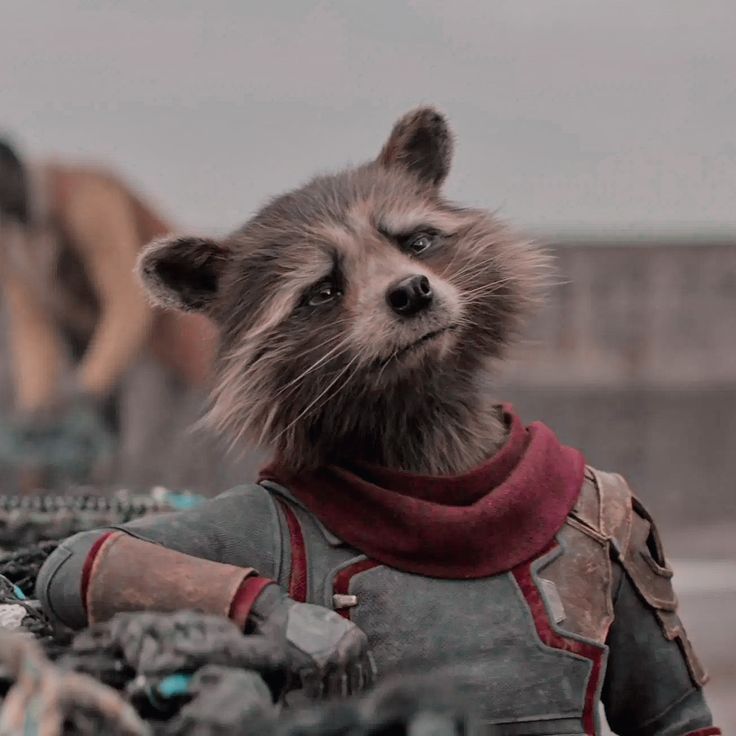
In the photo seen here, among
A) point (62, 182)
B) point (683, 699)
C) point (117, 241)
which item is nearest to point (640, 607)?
point (683, 699)

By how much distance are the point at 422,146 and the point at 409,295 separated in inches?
9.7

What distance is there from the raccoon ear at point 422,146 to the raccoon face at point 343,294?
0.03 metres

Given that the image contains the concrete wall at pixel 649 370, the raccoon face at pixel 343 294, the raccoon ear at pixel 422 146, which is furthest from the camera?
the concrete wall at pixel 649 370

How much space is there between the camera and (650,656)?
101 centimetres

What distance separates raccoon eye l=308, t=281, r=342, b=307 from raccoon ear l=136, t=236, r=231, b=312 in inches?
3.8

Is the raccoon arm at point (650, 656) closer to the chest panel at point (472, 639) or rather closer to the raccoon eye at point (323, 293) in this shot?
the chest panel at point (472, 639)

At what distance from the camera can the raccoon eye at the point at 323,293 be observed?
960 millimetres

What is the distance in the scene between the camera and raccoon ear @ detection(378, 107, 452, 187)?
1.09 meters

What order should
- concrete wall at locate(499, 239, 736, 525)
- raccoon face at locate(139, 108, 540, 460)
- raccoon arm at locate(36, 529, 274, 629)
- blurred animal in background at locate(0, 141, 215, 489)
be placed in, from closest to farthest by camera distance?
raccoon arm at locate(36, 529, 274, 629) → raccoon face at locate(139, 108, 540, 460) → blurred animal in background at locate(0, 141, 215, 489) → concrete wall at locate(499, 239, 736, 525)

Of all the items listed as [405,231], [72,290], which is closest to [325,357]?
[405,231]

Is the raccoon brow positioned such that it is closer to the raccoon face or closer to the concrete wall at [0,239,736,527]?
the raccoon face

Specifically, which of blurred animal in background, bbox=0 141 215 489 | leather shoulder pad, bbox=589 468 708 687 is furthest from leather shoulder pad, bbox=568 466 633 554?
blurred animal in background, bbox=0 141 215 489

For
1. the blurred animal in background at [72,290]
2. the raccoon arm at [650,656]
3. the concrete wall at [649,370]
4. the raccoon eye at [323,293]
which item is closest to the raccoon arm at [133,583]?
the raccoon eye at [323,293]

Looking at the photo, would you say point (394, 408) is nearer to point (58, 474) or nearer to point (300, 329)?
point (300, 329)
